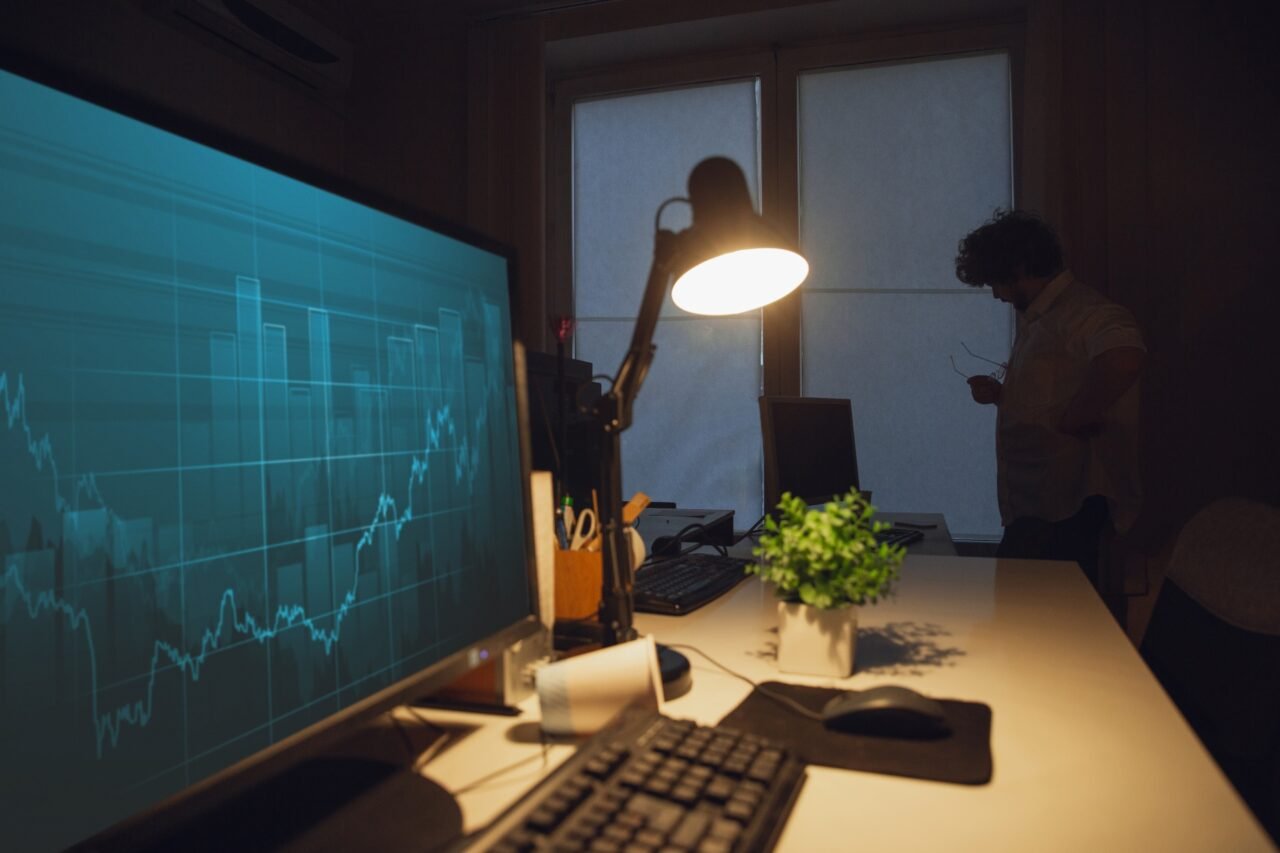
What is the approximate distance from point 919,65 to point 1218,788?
132 inches

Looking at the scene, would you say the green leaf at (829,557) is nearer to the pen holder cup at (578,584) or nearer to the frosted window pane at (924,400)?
the pen holder cup at (578,584)

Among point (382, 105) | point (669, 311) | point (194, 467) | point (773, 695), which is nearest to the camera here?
point (194, 467)

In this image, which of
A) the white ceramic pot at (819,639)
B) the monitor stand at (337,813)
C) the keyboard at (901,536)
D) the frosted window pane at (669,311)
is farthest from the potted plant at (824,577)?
the frosted window pane at (669,311)

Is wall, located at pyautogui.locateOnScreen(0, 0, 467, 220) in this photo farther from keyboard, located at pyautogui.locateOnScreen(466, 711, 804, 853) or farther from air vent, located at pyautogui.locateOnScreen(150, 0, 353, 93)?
keyboard, located at pyautogui.locateOnScreen(466, 711, 804, 853)

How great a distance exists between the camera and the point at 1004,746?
73 centimetres

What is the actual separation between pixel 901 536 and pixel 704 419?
1604 mm

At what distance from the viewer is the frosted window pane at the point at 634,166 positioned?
362cm

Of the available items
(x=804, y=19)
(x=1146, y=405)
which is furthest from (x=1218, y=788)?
(x=804, y=19)

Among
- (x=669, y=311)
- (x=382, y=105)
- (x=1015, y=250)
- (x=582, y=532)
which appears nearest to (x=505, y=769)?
(x=582, y=532)

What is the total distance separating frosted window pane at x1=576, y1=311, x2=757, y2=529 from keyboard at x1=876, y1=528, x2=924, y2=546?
1400 mm

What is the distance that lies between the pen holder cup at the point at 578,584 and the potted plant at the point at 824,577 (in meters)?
0.23

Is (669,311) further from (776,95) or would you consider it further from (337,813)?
(337,813)

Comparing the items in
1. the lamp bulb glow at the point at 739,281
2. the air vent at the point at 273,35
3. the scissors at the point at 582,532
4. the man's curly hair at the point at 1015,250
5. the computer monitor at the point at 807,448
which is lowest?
the scissors at the point at 582,532

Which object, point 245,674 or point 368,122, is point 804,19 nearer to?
point 368,122
